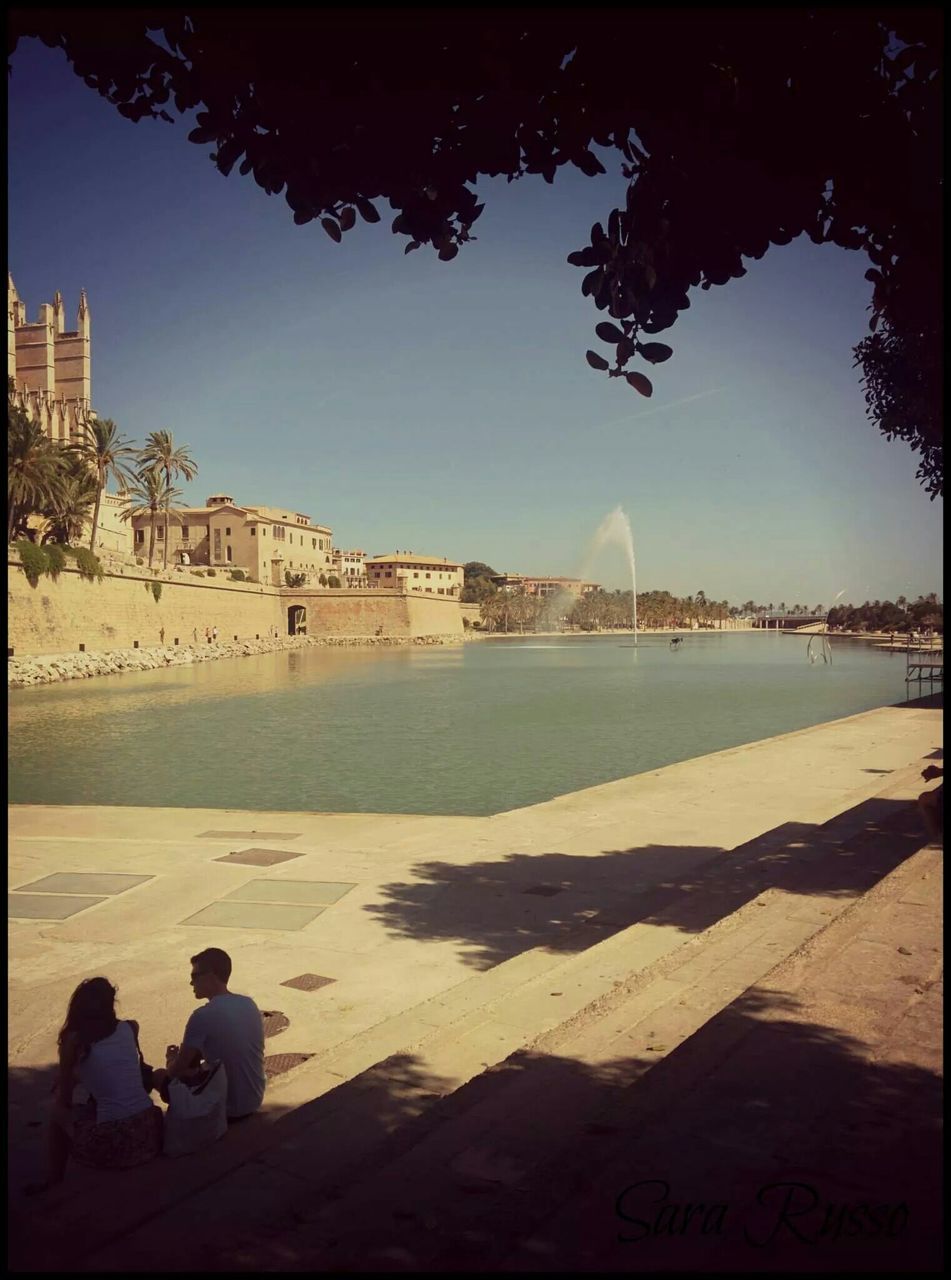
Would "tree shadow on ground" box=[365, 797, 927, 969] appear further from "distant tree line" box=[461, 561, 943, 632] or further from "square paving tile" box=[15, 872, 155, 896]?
"distant tree line" box=[461, 561, 943, 632]

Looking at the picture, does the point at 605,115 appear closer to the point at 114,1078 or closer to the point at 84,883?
the point at 114,1078

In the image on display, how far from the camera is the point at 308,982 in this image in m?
6.28

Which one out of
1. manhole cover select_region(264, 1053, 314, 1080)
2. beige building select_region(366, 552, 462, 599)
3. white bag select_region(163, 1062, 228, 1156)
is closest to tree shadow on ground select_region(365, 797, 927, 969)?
manhole cover select_region(264, 1053, 314, 1080)

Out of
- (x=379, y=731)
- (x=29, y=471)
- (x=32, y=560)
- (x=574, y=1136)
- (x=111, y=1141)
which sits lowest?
(x=379, y=731)

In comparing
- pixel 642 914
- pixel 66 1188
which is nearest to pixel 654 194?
pixel 66 1188

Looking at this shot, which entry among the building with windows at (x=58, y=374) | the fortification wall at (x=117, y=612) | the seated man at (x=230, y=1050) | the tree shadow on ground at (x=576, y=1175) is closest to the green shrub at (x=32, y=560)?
the fortification wall at (x=117, y=612)

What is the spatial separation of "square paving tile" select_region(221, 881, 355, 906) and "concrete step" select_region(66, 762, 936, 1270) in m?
2.57

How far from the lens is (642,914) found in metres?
7.46

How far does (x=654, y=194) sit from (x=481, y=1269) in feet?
12.0

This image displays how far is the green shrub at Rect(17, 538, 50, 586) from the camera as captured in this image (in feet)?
145

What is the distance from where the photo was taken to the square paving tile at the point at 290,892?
824 cm

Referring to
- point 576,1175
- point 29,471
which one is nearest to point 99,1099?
point 576,1175

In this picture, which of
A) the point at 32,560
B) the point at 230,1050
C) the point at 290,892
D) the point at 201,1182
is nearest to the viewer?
the point at 201,1182

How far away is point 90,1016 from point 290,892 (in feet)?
15.8
